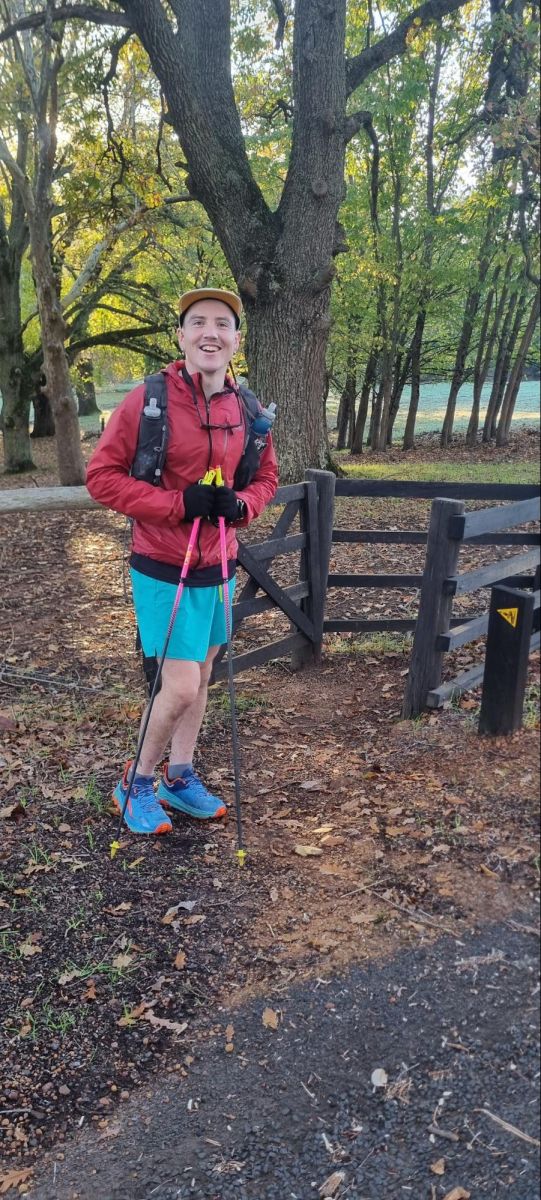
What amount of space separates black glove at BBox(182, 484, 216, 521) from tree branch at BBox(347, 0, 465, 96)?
8696 mm

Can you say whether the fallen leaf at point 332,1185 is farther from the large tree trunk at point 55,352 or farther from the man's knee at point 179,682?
the large tree trunk at point 55,352

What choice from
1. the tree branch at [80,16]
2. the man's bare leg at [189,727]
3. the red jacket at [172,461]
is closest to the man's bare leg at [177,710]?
the man's bare leg at [189,727]

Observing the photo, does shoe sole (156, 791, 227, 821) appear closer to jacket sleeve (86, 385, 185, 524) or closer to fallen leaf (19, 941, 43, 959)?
fallen leaf (19, 941, 43, 959)

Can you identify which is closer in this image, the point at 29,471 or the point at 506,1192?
the point at 506,1192

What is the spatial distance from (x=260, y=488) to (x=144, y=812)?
169 cm

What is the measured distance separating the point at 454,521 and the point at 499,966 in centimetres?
259

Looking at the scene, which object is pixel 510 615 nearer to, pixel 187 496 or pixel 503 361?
pixel 187 496

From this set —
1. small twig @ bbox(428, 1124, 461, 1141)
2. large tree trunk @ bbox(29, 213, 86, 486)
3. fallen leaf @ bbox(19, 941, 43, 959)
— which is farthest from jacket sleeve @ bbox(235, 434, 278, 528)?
large tree trunk @ bbox(29, 213, 86, 486)

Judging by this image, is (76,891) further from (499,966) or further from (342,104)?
(342,104)

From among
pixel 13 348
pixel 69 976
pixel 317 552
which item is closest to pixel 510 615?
pixel 69 976

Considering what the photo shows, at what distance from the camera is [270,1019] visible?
2.66m

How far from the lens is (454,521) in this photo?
4242 millimetres

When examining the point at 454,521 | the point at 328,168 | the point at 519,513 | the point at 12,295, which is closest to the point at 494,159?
the point at 328,168

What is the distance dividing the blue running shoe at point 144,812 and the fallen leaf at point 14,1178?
157 cm
